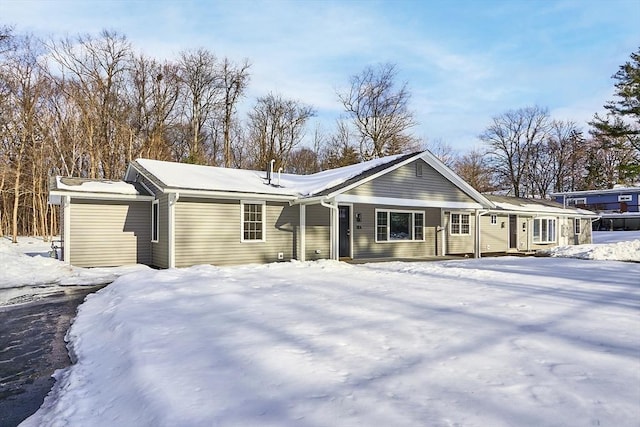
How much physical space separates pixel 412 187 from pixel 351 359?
487 inches

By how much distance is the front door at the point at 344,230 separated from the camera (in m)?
15.2

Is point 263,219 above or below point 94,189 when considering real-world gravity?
below

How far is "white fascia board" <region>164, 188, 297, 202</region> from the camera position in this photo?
1156 centimetres

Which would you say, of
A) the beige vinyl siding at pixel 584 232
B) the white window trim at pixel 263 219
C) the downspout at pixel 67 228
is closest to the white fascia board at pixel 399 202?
the white window trim at pixel 263 219

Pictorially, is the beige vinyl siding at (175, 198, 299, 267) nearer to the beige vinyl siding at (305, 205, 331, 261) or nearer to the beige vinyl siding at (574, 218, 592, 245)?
the beige vinyl siding at (305, 205, 331, 261)

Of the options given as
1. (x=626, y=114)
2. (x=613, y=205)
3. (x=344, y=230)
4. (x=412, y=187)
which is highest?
(x=626, y=114)

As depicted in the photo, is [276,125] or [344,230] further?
[276,125]

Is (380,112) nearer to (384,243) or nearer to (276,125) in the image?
(276,125)

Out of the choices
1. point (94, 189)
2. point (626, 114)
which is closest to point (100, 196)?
point (94, 189)

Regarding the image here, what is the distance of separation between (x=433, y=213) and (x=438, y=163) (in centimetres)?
248

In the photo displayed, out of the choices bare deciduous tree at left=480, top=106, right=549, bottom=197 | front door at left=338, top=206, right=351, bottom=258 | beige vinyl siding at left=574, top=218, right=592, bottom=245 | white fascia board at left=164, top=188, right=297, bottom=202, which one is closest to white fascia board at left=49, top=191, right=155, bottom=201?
white fascia board at left=164, top=188, right=297, bottom=202

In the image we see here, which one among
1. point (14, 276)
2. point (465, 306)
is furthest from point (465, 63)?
point (14, 276)

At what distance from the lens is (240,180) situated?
14203 mm

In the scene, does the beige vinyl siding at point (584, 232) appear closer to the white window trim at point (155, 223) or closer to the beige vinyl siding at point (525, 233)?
the beige vinyl siding at point (525, 233)
